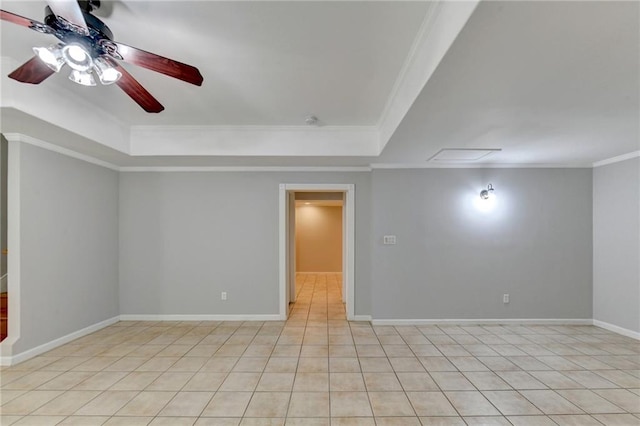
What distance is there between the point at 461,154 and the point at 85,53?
12.3 feet

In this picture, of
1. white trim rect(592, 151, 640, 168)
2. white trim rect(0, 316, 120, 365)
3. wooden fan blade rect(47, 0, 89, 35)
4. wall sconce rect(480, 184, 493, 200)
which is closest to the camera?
wooden fan blade rect(47, 0, 89, 35)

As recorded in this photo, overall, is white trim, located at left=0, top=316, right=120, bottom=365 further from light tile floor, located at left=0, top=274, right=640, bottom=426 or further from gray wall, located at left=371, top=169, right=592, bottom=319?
gray wall, located at left=371, top=169, right=592, bottom=319

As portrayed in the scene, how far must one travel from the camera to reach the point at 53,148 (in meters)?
3.37

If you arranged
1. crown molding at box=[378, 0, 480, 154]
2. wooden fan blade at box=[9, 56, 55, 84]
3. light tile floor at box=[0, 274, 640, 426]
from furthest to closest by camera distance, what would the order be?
light tile floor at box=[0, 274, 640, 426], wooden fan blade at box=[9, 56, 55, 84], crown molding at box=[378, 0, 480, 154]

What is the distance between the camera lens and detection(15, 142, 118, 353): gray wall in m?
3.11

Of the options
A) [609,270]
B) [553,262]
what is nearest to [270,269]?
[553,262]

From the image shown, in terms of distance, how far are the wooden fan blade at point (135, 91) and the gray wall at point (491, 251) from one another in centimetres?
312

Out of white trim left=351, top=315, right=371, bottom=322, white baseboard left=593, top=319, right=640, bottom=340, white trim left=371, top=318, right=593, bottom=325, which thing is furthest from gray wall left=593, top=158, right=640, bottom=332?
white trim left=351, top=315, right=371, bottom=322

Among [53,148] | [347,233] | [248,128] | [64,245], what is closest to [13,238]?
[64,245]

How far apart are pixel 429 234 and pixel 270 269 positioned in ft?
7.97

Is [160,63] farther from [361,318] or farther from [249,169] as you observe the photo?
[361,318]

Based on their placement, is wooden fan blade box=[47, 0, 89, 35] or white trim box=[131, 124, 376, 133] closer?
wooden fan blade box=[47, 0, 89, 35]

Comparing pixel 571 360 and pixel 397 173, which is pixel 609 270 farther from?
pixel 397 173

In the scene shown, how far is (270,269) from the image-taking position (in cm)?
452
